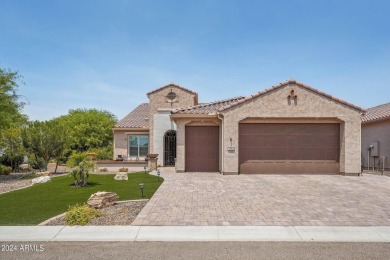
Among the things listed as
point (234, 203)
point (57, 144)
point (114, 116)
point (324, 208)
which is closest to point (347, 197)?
point (324, 208)

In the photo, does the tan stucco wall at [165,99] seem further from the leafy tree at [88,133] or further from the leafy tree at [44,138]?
the leafy tree at [88,133]

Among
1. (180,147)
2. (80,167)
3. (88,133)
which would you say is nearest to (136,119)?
(180,147)

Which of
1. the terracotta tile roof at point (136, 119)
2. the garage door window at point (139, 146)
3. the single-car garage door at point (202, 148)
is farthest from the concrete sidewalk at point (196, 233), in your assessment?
the terracotta tile roof at point (136, 119)

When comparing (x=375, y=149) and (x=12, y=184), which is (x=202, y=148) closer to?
(x=12, y=184)

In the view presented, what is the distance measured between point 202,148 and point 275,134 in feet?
16.4

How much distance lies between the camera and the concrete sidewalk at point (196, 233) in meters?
6.33

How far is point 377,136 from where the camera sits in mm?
21266

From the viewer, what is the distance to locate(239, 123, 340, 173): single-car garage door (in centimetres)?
1758

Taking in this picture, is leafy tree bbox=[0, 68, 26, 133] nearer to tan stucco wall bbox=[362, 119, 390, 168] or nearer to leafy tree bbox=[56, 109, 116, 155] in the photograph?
leafy tree bbox=[56, 109, 116, 155]

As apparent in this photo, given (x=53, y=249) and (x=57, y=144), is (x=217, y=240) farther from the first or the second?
(x=57, y=144)

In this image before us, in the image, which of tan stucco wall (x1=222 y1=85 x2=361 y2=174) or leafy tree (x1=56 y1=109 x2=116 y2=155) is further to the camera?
leafy tree (x1=56 y1=109 x2=116 y2=155)

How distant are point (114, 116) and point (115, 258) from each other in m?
55.3

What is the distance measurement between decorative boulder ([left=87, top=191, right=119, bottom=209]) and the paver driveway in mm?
1327

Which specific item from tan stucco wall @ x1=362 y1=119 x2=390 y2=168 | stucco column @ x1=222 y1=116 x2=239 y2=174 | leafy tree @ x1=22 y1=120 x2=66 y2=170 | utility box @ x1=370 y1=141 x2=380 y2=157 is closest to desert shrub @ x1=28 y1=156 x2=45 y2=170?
leafy tree @ x1=22 y1=120 x2=66 y2=170
